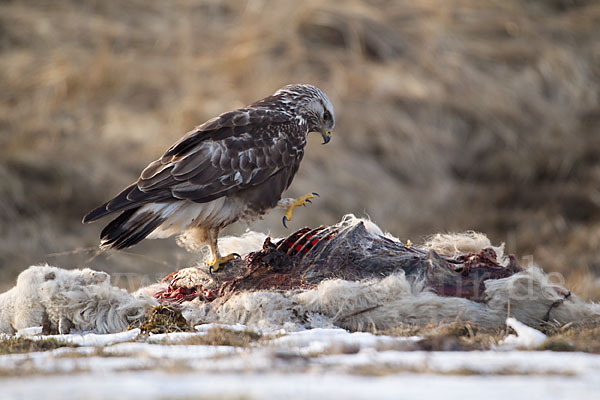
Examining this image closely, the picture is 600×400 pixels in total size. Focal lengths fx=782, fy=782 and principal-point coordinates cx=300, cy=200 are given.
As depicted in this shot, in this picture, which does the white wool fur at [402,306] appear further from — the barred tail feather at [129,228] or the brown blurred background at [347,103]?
the brown blurred background at [347,103]

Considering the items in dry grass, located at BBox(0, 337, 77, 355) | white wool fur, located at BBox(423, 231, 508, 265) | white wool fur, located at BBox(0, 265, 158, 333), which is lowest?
dry grass, located at BBox(0, 337, 77, 355)

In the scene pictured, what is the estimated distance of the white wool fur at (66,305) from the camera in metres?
3.94

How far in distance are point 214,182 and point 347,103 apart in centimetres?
705

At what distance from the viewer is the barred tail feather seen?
429 cm

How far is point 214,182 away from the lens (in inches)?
179

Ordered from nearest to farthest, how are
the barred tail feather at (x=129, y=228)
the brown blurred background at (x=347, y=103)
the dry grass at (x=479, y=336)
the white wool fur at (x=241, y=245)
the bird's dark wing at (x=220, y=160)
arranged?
the dry grass at (x=479, y=336), the barred tail feather at (x=129, y=228), the bird's dark wing at (x=220, y=160), the white wool fur at (x=241, y=245), the brown blurred background at (x=347, y=103)

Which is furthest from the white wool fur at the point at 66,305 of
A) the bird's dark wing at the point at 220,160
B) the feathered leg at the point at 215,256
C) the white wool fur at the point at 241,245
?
the white wool fur at the point at 241,245

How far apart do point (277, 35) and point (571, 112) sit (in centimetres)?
460

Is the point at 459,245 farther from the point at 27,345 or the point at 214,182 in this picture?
the point at 27,345

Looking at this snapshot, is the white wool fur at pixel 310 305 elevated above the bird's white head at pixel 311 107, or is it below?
below

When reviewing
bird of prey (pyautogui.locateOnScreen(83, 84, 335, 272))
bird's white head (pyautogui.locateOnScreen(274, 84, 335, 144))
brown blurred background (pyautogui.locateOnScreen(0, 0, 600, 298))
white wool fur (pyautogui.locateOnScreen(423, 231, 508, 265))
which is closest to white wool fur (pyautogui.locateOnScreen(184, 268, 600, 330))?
white wool fur (pyautogui.locateOnScreen(423, 231, 508, 265))

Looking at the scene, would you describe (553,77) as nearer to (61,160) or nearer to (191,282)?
(61,160)

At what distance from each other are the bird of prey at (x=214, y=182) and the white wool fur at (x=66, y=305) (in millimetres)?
352

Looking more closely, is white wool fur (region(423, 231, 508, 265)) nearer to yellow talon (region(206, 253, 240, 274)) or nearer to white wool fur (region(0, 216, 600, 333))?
white wool fur (region(0, 216, 600, 333))
